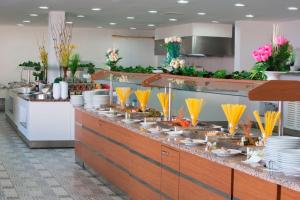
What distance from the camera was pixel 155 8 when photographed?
Result: 991 centimetres

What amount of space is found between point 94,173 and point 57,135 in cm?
230

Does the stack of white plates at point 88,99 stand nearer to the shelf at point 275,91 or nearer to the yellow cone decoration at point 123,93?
the yellow cone decoration at point 123,93

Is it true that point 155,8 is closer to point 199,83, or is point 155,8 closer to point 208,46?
point 208,46

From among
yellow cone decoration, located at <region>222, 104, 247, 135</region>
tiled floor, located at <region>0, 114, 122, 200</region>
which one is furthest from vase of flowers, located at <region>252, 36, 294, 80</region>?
tiled floor, located at <region>0, 114, 122, 200</region>

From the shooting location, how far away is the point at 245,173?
3.21m

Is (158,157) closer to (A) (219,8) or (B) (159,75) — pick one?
(B) (159,75)

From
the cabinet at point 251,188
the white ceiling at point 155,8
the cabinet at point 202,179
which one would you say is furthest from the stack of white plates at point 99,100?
the cabinet at point 251,188

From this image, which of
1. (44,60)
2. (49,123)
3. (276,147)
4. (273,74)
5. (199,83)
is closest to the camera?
(276,147)

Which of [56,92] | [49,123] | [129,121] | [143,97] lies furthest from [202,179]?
[56,92]

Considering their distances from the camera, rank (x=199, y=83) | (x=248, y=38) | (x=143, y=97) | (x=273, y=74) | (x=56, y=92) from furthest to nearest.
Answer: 1. (x=248, y=38)
2. (x=56, y=92)
3. (x=143, y=97)
4. (x=199, y=83)
5. (x=273, y=74)

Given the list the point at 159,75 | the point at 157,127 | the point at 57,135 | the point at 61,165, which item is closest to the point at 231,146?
the point at 157,127

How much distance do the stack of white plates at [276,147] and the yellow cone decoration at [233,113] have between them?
1.06m

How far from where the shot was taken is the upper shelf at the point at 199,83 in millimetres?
3816

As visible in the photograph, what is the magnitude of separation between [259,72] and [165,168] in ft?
3.58
